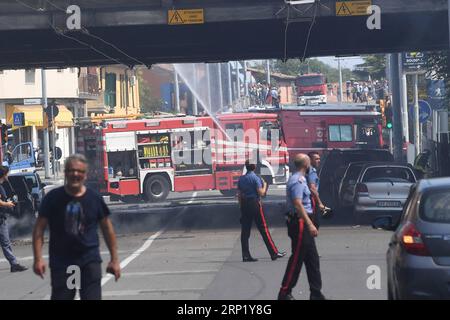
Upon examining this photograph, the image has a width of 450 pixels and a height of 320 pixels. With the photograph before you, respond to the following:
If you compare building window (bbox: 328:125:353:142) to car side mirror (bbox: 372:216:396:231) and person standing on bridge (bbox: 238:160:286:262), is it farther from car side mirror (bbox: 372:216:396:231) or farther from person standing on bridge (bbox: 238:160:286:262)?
car side mirror (bbox: 372:216:396:231)

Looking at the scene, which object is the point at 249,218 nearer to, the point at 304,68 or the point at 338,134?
the point at 338,134

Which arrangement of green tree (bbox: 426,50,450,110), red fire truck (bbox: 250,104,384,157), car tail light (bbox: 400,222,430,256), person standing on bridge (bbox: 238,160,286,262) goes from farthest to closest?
red fire truck (bbox: 250,104,384,157)
green tree (bbox: 426,50,450,110)
person standing on bridge (bbox: 238,160,286,262)
car tail light (bbox: 400,222,430,256)

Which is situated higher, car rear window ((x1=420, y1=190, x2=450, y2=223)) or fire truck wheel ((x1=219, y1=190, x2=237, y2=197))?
car rear window ((x1=420, y1=190, x2=450, y2=223))

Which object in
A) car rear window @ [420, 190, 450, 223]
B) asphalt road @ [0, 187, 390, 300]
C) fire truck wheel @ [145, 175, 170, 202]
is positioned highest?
car rear window @ [420, 190, 450, 223]

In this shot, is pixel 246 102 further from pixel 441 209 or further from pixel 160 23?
pixel 441 209

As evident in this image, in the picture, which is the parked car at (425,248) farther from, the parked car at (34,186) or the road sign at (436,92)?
the road sign at (436,92)

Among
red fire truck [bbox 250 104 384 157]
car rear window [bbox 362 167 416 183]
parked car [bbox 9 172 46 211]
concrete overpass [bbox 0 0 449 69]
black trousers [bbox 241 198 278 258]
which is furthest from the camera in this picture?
red fire truck [bbox 250 104 384 157]

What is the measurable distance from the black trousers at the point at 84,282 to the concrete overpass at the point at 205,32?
48.2 ft

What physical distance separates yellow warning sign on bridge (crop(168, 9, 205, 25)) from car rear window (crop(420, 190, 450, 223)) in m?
13.6

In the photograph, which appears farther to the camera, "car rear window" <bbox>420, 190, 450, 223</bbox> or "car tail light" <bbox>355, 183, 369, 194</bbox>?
"car tail light" <bbox>355, 183, 369, 194</bbox>

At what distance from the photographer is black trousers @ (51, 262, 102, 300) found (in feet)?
27.8

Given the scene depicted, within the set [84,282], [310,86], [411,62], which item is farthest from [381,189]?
[310,86]

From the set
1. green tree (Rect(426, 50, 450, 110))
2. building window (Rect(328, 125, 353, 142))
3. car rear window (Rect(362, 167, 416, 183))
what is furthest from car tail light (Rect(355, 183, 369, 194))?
building window (Rect(328, 125, 353, 142))

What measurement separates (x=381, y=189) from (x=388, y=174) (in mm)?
662
